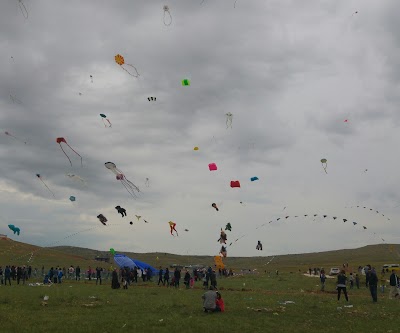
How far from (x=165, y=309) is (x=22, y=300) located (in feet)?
28.4

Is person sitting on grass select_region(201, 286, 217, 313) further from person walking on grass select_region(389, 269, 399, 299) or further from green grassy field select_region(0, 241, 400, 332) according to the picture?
person walking on grass select_region(389, 269, 399, 299)

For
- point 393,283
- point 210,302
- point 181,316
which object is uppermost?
point 393,283

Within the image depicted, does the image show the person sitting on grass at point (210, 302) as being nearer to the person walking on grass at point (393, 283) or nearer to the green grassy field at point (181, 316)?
the green grassy field at point (181, 316)

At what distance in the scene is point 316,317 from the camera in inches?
786

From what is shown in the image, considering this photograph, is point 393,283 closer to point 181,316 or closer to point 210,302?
point 210,302

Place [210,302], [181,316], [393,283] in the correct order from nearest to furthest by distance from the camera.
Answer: [181,316] → [210,302] → [393,283]

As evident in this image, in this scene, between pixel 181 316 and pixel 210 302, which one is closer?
pixel 181 316

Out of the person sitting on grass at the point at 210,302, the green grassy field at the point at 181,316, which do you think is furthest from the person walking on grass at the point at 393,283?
the person sitting on grass at the point at 210,302

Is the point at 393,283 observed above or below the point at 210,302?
above

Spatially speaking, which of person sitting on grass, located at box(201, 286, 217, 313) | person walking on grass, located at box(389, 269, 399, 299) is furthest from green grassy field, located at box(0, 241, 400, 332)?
person walking on grass, located at box(389, 269, 399, 299)

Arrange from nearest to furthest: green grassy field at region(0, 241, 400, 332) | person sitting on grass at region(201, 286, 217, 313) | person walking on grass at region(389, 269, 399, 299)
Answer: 1. green grassy field at region(0, 241, 400, 332)
2. person sitting on grass at region(201, 286, 217, 313)
3. person walking on grass at region(389, 269, 399, 299)

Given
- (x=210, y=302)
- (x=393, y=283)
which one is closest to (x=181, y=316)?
(x=210, y=302)

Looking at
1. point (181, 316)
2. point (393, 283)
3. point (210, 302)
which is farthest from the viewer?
point (393, 283)

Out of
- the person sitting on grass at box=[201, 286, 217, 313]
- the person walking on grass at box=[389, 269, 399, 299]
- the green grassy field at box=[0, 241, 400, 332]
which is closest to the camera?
the green grassy field at box=[0, 241, 400, 332]
